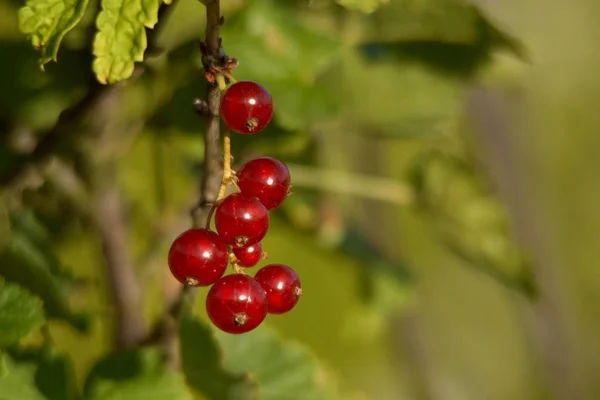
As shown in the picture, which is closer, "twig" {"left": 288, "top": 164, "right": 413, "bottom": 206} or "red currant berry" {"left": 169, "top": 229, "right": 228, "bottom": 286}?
"red currant berry" {"left": 169, "top": 229, "right": 228, "bottom": 286}

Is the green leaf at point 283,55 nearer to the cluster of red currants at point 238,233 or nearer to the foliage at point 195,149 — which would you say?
the foliage at point 195,149

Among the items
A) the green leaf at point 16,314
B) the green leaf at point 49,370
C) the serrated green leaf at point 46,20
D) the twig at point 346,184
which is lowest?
the twig at point 346,184

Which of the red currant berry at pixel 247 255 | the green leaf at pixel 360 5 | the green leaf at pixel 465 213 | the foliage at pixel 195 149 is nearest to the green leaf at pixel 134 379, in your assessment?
the foliage at pixel 195 149

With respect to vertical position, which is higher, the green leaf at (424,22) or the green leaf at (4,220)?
the green leaf at (424,22)

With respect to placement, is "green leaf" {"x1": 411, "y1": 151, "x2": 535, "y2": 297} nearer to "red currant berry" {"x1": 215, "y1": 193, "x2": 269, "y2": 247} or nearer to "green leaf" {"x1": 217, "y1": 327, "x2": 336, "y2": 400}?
"green leaf" {"x1": 217, "y1": 327, "x2": 336, "y2": 400}

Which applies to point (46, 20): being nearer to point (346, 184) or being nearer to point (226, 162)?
point (226, 162)

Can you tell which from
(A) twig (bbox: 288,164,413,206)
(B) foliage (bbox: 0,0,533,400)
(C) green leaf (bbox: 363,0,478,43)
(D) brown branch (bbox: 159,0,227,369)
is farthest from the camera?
(A) twig (bbox: 288,164,413,206)

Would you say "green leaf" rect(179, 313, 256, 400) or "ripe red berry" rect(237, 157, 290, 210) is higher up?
"ripe red berry" rect(237, 157, 290, 210)

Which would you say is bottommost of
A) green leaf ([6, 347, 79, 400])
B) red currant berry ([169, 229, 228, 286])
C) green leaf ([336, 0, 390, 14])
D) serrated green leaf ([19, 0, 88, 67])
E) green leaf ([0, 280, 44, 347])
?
green leaf ([6, 347, 79, 400])

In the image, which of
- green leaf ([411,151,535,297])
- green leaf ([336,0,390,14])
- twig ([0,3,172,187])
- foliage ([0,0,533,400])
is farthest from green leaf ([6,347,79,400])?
green leaf ([411,151,535,297])
